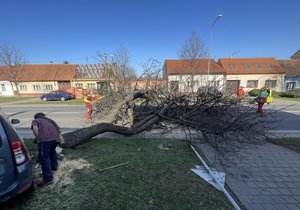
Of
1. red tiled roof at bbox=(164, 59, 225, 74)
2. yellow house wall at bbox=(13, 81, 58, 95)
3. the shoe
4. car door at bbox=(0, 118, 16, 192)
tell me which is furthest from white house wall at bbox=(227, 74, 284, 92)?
yellow house wall at bbox=(13, 81, 58, 95)

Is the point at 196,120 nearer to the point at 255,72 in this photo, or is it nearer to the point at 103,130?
the point at 103,130

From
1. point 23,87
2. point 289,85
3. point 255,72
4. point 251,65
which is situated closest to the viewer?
point 255,72

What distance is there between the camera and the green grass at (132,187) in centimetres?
249

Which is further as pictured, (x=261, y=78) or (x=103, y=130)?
(x=261, y=78)

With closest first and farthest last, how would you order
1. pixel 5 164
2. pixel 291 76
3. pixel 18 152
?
pixel 5 164 → pixel 18 152 → pixel 291 76

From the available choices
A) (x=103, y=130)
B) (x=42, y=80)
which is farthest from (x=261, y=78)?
(x=42, y=80)

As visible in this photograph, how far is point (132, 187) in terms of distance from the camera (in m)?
2.88

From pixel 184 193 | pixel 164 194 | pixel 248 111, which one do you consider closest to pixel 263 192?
pixel 184 193

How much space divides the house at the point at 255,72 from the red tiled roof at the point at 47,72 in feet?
98.5

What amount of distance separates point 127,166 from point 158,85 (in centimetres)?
510

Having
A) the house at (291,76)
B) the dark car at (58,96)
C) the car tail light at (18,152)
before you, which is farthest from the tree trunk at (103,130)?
the house at (291,76)

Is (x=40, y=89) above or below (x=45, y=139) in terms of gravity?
above

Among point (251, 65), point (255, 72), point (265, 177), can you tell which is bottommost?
point (265, 177)

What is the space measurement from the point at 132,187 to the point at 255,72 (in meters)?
33.6
